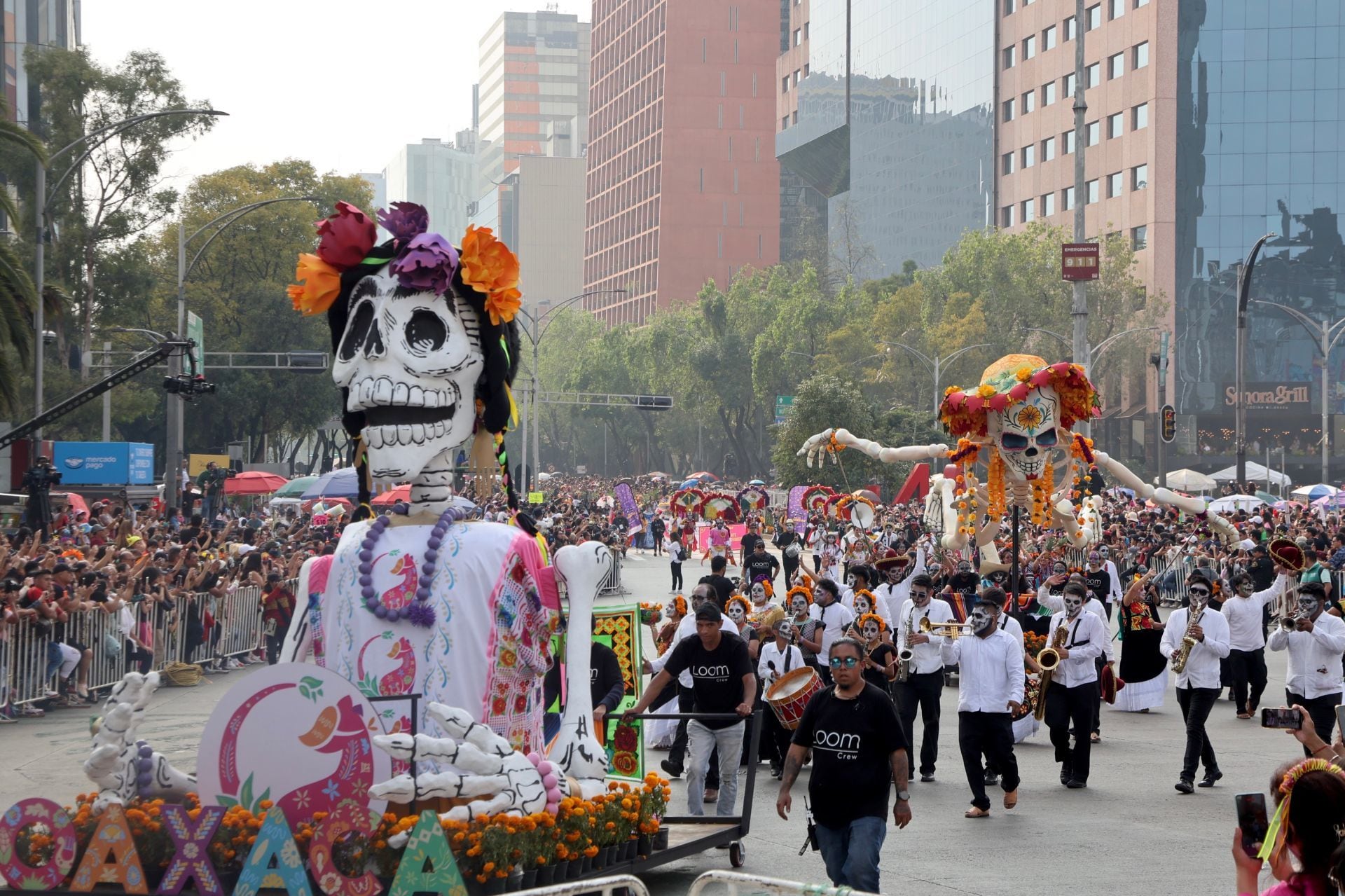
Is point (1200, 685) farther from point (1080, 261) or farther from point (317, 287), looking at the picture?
point (1080, 261)

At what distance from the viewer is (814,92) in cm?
10462

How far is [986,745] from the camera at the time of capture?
37.7 feet

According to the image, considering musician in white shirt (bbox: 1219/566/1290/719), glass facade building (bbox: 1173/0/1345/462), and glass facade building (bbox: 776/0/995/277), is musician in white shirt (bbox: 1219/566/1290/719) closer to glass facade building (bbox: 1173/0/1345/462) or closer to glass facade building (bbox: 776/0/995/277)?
glass facade building (bbox: 1173/0/1345/462)

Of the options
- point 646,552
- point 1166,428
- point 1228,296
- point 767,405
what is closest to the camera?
point 1166,428

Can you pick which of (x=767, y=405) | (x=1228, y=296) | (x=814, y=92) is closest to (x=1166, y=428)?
(x=1228, y=296)

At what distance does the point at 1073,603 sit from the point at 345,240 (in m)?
8.09

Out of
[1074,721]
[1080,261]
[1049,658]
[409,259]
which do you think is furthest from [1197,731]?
[1080,261]

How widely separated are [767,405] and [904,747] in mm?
71422

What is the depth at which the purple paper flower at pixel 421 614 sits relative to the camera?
681cm

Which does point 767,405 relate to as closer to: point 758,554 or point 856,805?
point 758,554

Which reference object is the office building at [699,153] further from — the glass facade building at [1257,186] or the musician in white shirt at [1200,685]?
the musician in white shirt at [1200,685]

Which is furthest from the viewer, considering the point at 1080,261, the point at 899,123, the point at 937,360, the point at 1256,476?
the point at 899,123

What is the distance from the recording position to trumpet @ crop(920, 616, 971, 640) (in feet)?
43.8

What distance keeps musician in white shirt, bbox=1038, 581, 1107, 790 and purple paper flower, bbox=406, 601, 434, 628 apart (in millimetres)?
7169
